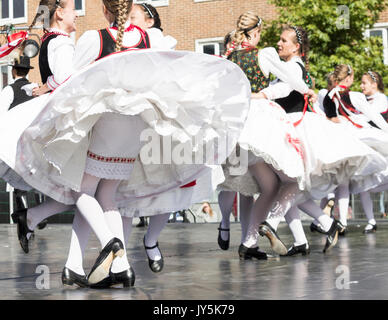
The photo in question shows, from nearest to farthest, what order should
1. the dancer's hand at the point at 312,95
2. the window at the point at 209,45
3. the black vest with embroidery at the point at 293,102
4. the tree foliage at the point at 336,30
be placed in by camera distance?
1. the dancer's hand at the point at 312,95
2. the black vest with embroidery at the point at 293,102
3. the tree foliage at the point at 336,30
4. the window at the point at 209,45

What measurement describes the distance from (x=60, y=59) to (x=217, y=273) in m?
1.73

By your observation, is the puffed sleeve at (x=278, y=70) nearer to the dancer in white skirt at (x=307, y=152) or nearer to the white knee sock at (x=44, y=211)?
the dancer in white skirt at (x=307, y=152)

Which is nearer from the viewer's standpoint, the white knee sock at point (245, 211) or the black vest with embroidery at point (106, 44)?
the black vest with embroidery at point (106, 44)

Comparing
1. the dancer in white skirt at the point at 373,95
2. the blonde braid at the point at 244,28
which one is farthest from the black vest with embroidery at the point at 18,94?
the dancer in white skirt at the point at 373,95

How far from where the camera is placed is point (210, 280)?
5098mm

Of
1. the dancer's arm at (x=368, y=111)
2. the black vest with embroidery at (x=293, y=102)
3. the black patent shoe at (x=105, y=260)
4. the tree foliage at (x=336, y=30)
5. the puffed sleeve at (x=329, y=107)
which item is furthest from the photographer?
the tree foliage at (x=336, y=30)

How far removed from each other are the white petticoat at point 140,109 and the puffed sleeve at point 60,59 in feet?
0.69

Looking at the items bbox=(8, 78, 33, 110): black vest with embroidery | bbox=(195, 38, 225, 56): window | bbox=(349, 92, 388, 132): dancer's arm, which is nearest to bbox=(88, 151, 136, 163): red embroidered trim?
bbox=(8, 78, 33, 110): black vest with embroidery

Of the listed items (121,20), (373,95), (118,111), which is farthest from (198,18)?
(118,111)

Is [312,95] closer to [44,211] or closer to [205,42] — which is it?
[44,211]

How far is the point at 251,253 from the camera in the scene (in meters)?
6.41

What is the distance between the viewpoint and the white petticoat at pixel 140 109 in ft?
14.4

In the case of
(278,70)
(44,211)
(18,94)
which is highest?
(278,70)
